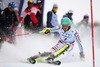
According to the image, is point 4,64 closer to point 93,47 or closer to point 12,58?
point 12,58

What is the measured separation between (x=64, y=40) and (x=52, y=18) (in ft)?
0.74

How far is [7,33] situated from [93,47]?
2.53 feet

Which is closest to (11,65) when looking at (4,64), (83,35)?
(4,64)

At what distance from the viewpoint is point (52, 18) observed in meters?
9.39

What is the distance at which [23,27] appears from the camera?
9.38 m

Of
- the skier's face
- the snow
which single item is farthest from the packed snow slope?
the skier's face

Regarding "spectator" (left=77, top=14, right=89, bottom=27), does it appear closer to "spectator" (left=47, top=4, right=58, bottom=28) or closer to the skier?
the skier

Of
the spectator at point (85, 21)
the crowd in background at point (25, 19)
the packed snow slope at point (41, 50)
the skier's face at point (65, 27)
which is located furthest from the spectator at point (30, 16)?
the spectator at point (85, 21)

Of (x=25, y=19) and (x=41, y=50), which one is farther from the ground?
(x=25, y=19)

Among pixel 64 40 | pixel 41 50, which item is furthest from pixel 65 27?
pixel 41 50

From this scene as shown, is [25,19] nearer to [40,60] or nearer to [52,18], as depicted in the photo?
[52,18]

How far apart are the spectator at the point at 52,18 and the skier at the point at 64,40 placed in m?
0.05

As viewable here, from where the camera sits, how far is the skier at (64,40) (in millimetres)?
9352

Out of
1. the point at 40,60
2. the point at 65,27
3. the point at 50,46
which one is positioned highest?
the point at 65,27
